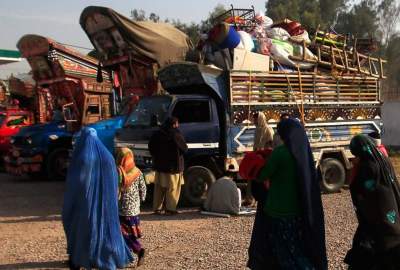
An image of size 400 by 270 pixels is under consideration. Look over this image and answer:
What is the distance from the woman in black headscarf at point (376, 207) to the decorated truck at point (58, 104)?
36.5 ft

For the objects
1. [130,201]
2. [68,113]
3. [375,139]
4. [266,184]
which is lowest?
[130,201]

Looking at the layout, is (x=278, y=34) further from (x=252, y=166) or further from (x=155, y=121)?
(x=252, y=166)

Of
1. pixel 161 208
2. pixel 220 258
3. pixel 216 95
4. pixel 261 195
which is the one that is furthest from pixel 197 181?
pixel 261 195

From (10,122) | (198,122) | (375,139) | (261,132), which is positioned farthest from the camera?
(10,122)

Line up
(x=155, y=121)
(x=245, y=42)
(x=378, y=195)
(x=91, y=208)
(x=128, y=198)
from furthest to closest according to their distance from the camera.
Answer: (x=245, y=42) → (x=155, y=121) → (x=128, y=198) → (x=91, y=208) → (x=378, y=195)

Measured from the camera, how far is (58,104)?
620 inches

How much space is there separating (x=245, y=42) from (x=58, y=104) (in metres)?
7.23

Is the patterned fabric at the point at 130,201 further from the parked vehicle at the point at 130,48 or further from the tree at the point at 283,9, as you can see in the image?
the tree at the point at 283,9

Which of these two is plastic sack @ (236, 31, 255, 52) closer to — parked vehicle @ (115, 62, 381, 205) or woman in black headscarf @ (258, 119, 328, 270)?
parked vehicle @ (115, 62, 381, 205)

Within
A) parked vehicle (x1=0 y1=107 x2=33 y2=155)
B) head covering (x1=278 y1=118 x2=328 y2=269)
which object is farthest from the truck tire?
parked vehicle (x1=0 y1=107 x2=33 y2=155)

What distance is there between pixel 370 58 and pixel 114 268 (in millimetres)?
9414

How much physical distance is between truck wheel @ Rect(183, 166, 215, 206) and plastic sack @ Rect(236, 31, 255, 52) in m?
2.55

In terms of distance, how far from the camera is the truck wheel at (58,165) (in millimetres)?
13906

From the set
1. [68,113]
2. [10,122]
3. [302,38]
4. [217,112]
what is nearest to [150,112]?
[217,112]
